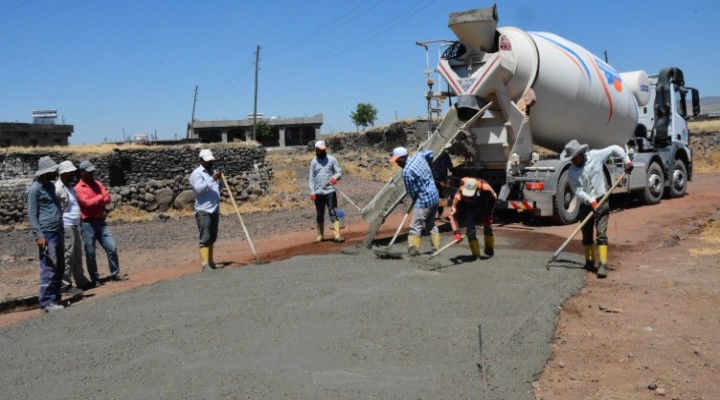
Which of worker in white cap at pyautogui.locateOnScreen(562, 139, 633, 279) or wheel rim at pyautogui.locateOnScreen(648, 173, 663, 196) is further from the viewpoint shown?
wheel rim at pyautogui.locateOnScreen(648, 173, 663, 196)

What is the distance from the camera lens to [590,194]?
771 cm

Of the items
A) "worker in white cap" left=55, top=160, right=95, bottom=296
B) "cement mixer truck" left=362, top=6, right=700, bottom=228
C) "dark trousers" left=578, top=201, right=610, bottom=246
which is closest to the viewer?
"dark trousers" left=578, top=201, right=610, bottom=246

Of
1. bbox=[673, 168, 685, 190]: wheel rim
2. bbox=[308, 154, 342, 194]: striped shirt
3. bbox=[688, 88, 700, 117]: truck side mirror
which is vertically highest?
bbox=[688, 88, 700, 117]: truck side mirror

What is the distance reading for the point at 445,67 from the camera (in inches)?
425

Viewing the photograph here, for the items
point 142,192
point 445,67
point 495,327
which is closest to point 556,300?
point 495,327

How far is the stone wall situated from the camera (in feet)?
50.8

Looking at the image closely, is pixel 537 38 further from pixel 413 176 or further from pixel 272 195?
pixel 272 195

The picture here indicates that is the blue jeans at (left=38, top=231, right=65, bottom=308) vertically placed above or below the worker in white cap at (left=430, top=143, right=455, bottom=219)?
below

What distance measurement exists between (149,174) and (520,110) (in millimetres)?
11257

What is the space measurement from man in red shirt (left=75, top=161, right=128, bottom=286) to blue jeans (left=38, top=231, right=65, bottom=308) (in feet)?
4.16

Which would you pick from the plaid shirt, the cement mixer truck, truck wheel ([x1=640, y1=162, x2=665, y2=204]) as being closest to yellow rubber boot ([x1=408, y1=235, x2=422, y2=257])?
the plaid shirt

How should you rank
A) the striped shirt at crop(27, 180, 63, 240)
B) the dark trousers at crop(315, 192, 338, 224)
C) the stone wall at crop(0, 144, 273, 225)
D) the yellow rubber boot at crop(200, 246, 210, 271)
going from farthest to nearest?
the stone wall at crop(0, 144, 273, 225) < the dark trousers at crop(315, 192, 338, 224) < the yellow rubber boot at crop(200, 246, 210, 271) < the striped shirt at crop(27, 180, 63, 240)

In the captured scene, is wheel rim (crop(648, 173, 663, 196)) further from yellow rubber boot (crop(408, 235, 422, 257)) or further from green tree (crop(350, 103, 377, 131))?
green tree (crop(350, 103, 377, 131))

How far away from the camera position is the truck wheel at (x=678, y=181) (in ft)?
50.1
